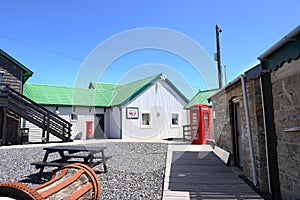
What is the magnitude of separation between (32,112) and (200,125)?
9.95 meters

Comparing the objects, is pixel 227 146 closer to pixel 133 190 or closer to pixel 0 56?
pixel 133 190

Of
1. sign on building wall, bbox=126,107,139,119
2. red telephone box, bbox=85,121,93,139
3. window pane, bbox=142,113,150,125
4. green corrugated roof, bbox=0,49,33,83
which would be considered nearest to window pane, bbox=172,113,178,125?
window pane, bbox=142,113,150,125

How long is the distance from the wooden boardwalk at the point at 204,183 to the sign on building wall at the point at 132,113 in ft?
32.8

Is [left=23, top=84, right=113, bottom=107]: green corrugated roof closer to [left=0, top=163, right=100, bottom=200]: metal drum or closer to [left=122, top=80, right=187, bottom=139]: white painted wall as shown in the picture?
[left=122, top=80, right=187, bottom=139]: white painted wall

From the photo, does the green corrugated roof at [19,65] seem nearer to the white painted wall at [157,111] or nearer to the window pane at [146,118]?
the white painted wall at [157,111]

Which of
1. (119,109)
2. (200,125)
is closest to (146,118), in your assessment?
(119,109)

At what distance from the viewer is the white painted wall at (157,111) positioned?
14.8 meters

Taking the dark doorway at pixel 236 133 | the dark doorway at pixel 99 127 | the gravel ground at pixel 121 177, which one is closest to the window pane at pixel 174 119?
the dark doorway at pixel 99 127

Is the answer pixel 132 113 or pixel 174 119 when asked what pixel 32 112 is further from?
pixel 174 119

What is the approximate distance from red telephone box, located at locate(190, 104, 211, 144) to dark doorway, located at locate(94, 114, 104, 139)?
8.24 m

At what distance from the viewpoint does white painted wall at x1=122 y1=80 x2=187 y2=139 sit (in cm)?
1482

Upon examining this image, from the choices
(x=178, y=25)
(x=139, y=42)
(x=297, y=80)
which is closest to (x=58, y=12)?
(x=139, y=42)

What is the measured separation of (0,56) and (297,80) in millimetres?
15212

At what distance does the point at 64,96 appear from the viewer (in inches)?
597
